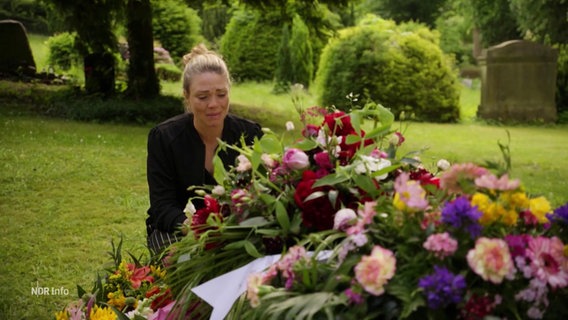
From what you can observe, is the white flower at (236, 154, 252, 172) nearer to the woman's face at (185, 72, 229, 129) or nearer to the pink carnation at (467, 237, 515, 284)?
the pink carnation at (467, 237, 515, 284)

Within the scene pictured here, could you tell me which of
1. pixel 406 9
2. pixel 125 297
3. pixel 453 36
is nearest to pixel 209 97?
pixel 125 297

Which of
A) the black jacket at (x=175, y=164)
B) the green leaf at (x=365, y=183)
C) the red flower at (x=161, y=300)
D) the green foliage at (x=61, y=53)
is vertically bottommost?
the green foliage at (x=61, y=53)

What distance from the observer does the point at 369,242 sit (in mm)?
1578

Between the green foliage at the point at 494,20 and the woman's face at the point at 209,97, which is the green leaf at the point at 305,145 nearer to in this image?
the woman's face at the point at 209,97

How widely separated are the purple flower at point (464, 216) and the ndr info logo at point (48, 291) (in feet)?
11.9

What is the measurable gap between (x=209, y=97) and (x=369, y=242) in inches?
84.7

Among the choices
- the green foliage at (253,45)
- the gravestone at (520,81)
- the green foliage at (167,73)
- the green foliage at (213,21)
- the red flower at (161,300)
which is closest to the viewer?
the red flower at (161,300)

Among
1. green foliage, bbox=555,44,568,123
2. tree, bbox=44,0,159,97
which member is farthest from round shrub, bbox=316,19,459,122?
tree, bbox=44,0,159,97

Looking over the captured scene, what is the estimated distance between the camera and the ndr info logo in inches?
181

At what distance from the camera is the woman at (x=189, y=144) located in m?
3.56

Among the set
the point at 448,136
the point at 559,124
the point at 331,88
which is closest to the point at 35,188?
the point at 448,136

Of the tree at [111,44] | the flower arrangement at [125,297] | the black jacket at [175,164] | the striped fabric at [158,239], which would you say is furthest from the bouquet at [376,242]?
the tree at [111,44]

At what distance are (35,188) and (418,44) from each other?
10891 mm

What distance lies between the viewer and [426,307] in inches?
56.3
